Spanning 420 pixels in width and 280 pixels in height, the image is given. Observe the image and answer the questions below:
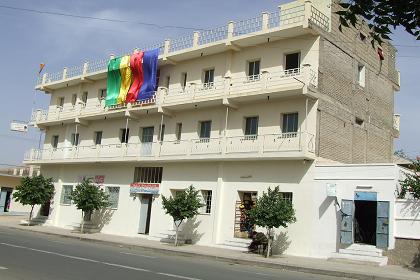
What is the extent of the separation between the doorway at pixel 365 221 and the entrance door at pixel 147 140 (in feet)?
42.7

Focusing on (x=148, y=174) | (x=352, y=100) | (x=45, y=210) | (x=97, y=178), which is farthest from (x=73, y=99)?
(x=352, y=100)

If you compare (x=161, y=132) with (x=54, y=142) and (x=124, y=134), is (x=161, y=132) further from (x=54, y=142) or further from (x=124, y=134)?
(x=54, y=142)

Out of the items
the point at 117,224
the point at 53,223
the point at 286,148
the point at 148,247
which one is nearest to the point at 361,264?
the point at 286,148

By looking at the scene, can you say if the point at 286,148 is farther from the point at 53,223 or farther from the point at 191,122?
→ the point at 53,223

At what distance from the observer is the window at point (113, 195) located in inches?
1239

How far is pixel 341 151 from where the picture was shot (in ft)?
81.8

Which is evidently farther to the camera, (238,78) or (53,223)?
(53,223)

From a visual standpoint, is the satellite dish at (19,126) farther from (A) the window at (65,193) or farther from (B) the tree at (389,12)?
(B) the tree at (389,12)

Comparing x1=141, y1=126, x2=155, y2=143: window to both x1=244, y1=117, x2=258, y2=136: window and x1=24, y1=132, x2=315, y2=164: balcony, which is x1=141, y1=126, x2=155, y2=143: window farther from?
x1=244, y1=117, x2=258, y2=136: window

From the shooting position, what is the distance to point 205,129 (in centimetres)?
2786

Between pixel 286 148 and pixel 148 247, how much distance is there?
7908mm

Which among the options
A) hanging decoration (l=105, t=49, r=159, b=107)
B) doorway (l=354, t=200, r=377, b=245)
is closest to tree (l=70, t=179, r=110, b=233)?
hanging decoration (l=105, t=49, r=159, b=107)

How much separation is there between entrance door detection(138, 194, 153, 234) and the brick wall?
38.4 ft

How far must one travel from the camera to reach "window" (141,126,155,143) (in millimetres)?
31016
